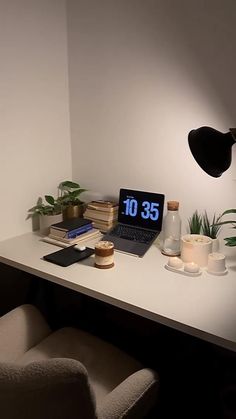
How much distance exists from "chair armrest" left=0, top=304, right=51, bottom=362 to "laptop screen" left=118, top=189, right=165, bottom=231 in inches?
27.5

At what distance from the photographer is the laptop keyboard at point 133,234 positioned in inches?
71.9

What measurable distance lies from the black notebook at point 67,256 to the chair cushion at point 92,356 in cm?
29

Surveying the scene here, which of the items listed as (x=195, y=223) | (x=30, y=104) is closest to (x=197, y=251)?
(x=195, y=223)

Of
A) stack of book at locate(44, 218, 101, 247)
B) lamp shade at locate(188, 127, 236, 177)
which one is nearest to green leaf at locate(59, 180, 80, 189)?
stack of book at locate(44, 218, 101, 247)

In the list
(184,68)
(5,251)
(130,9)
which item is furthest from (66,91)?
(5,251)

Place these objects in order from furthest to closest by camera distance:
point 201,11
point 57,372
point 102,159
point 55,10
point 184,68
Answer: point 102,159 → point 55,10 → point 184,68 → point 201,11 → point 57,372

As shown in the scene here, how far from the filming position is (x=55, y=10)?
1.95 meters

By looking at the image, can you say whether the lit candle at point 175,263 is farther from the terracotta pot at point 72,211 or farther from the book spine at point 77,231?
the terracotta pot at point 72,211

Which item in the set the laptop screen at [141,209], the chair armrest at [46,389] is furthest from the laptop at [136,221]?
the chair armrest at [46,389]

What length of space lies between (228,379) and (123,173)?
3.87 feet

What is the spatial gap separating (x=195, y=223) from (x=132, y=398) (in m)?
0.93

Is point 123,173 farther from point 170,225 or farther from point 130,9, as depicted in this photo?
point 130,9

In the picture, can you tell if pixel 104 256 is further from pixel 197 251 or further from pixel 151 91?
pixel 151 91

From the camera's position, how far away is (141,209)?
6.24 feet
